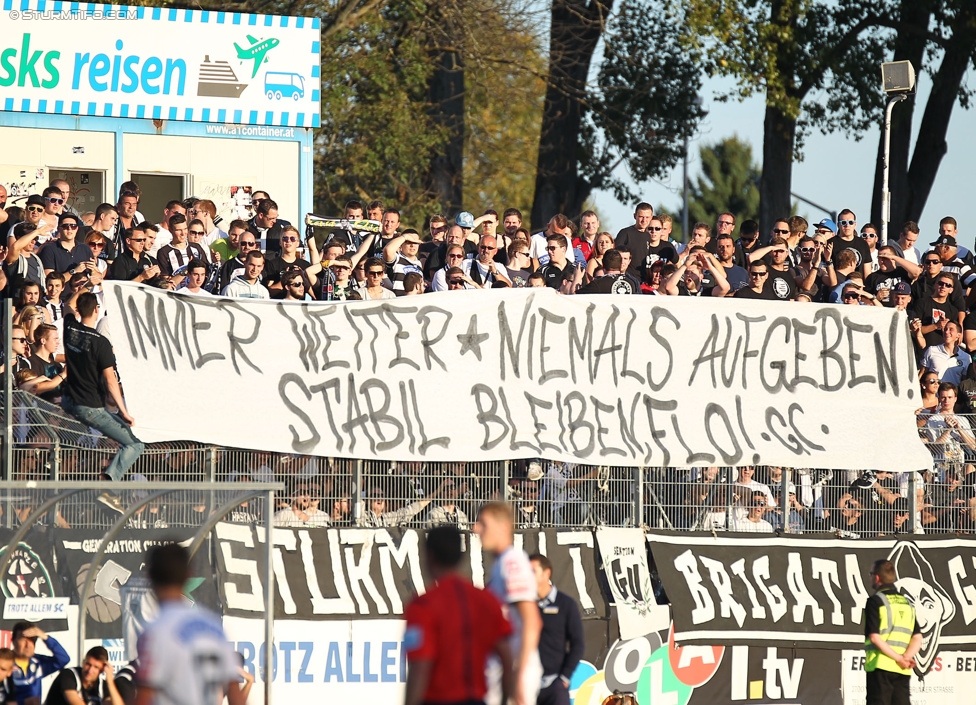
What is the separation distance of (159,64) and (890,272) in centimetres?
924

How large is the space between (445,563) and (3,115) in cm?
1363

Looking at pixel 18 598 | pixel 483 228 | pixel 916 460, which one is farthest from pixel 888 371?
pixel 18 598

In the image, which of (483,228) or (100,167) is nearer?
(483,228)

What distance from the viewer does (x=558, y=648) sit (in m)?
10.1

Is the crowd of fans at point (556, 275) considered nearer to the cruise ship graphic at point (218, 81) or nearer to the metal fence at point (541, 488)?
the metal fence at point (541, 488)

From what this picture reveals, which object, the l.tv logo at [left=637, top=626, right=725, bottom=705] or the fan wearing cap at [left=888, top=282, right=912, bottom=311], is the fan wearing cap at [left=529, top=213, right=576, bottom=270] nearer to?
the fan wearing cap at [left=888, top=282, right=912, bottom=311]

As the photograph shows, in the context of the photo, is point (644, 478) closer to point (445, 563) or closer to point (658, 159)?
point (445, 563)

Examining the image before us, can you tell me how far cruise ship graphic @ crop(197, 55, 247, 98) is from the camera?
803 inches

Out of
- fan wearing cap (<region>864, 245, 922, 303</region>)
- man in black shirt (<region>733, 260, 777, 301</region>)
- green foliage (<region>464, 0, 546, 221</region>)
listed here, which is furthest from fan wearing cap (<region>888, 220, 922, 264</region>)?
green foliage (<region>464, 0, 546, 221</region>)

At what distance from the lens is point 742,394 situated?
14.6 m

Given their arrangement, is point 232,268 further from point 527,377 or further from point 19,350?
point 527,377

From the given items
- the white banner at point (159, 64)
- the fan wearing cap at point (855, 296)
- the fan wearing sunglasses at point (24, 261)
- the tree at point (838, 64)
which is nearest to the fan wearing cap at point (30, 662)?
the fan wearing sunglasses at point (24, 261)

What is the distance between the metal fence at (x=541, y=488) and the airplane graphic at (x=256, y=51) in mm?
A: 8587

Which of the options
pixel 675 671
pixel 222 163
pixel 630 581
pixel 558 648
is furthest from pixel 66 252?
pixel 558 648
